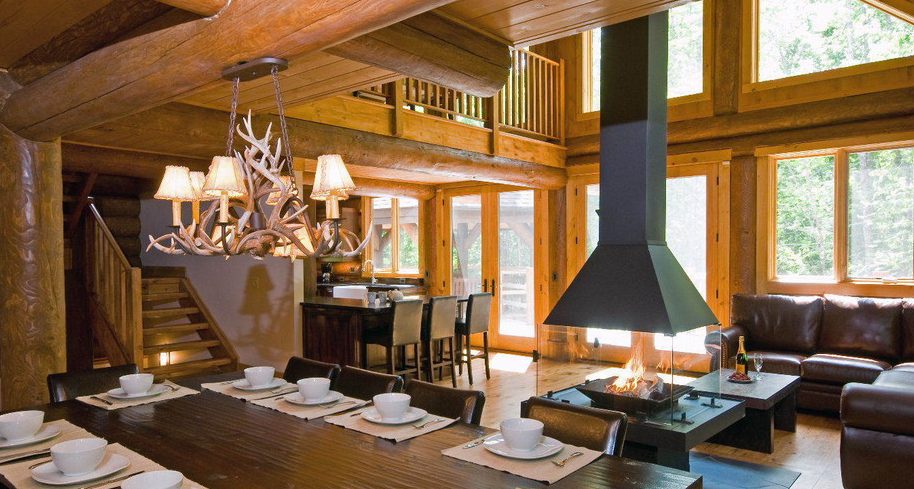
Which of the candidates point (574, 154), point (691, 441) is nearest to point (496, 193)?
point (574, 154)

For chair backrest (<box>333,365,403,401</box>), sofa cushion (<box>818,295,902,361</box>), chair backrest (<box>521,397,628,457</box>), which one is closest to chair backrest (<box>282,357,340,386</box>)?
chair backrest (<box>333,365,403,401</box>)

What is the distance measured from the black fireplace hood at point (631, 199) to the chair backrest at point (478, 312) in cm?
257

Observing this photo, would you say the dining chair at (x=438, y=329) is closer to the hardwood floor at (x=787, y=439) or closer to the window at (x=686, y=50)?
the hardwood floor at (x=787, y=439)

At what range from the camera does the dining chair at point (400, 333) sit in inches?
221

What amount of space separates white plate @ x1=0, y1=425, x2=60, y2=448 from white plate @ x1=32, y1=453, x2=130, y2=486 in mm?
304

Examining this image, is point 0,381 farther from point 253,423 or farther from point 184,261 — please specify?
point 184,261

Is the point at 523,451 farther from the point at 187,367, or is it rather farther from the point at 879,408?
the point at 187,367

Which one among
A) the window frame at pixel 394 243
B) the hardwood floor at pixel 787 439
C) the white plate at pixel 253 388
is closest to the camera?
the white plate at pixel 253 388

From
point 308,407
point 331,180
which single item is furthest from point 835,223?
point 308,407

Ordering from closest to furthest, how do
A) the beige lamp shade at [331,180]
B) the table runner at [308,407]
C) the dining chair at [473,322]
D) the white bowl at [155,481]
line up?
the white bowl at [155,481] < the table runner at [308,407] < the beige lamp shade at [331,180] < the dining chair at [473,322]

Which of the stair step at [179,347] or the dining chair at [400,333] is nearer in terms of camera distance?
the dining chair at [400,333]

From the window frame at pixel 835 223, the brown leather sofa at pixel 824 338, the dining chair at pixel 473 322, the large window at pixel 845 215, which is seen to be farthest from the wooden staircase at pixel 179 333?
the large window at pixel 845 215

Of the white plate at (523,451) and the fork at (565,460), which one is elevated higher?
the white plate at (523,451)

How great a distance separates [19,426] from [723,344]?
16.9ft
